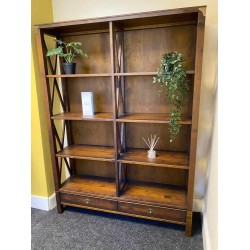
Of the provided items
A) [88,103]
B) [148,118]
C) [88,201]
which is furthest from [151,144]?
[88,201]

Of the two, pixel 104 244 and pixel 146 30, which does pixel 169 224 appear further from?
pixel 146 30

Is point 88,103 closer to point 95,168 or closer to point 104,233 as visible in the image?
point 95,168

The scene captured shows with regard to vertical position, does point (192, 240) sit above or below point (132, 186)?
below

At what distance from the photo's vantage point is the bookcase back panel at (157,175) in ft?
6.71

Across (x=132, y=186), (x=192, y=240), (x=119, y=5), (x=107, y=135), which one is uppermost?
(x=119, y=5)

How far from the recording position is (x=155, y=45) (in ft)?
6.08

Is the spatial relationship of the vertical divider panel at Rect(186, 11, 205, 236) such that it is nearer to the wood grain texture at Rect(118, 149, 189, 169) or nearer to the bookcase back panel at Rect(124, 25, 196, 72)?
the wood grain texture at Rect(118, 149, 189, 169)

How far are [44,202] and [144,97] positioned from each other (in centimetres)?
160

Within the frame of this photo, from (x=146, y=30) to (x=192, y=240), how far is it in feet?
6.42

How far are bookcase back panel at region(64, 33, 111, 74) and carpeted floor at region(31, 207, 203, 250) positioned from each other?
1550 millimetres

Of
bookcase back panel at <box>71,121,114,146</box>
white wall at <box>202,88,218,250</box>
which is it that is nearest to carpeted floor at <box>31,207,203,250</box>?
white wall at <box>202,88,218,250</box>

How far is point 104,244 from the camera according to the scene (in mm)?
1733
